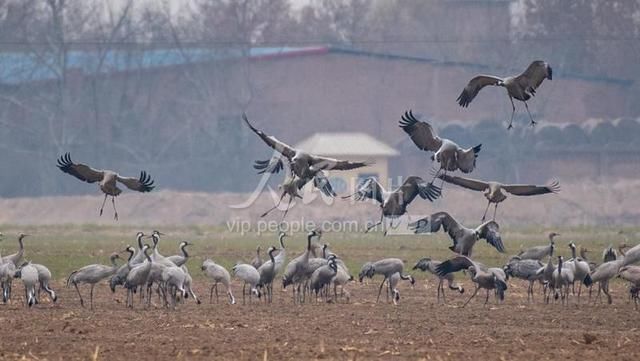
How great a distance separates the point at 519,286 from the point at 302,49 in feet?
129

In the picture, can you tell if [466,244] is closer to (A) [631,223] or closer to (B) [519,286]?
(B) [519,286]

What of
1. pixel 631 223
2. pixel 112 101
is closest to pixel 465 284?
pixel 631 223

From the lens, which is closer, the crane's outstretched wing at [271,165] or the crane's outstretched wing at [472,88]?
the crane's outstretched wing at [472,88]

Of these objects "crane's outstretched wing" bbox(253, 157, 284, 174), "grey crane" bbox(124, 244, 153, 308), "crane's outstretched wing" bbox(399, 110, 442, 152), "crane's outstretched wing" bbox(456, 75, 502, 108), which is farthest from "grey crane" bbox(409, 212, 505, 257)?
"grey crane" bbox(124, 244, 153, 308)

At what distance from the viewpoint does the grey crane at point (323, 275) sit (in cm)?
2081

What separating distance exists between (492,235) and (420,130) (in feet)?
6.13

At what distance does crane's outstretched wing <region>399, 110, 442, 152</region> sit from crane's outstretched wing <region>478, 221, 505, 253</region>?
4.55 feet

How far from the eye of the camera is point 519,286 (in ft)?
82.1

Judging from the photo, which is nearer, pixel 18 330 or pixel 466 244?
pixel 18 330

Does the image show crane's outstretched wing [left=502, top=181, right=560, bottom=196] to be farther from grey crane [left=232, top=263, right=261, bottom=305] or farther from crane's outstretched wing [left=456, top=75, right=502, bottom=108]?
grey crane [left=232, top=263, right=261, bottom=305]

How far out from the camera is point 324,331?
54.5 ft

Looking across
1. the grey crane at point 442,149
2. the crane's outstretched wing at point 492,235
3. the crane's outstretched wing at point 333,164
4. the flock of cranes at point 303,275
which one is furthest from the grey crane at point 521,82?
the flock of cranes at point 303,275

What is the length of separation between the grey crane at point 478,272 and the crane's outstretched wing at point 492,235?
437mm

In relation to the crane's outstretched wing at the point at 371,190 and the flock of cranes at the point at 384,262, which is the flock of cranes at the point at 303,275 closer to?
the flock of cranes at the point at 384,262
